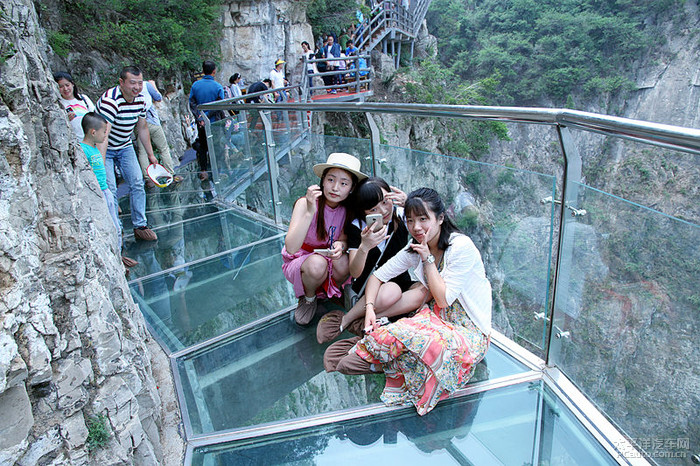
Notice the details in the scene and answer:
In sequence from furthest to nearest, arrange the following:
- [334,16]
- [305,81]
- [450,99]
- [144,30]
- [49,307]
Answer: [450,99] < [334,16] < [305,81] < [144,30] < [49,307]

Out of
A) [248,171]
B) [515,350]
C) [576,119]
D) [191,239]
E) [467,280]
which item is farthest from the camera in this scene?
[248,171]

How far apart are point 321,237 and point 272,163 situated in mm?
1869

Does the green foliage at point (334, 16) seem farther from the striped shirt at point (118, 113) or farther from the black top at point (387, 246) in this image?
the black top at point (387, 246)

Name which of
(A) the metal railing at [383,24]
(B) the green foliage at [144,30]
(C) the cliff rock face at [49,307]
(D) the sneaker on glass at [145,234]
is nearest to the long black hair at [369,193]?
(C) the cliff rock face at [49,307]

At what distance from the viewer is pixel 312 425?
1.68 m

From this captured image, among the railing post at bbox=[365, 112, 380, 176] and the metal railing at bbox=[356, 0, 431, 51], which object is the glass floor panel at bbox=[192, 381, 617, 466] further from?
the metal railing at bbox=[356, 0, 431, 51]

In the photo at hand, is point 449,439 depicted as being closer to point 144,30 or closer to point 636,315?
point 636,315

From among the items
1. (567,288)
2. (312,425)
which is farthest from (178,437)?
(567,288)

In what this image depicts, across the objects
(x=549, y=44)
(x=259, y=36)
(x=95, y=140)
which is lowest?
(x=95, y=140)

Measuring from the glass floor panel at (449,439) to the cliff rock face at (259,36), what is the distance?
1610cm

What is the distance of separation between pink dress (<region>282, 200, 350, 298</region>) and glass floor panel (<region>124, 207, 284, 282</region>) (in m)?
0.97

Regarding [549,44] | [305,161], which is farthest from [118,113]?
[549,44]

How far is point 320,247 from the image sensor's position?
2.43 metres

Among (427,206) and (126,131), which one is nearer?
(427,206)
